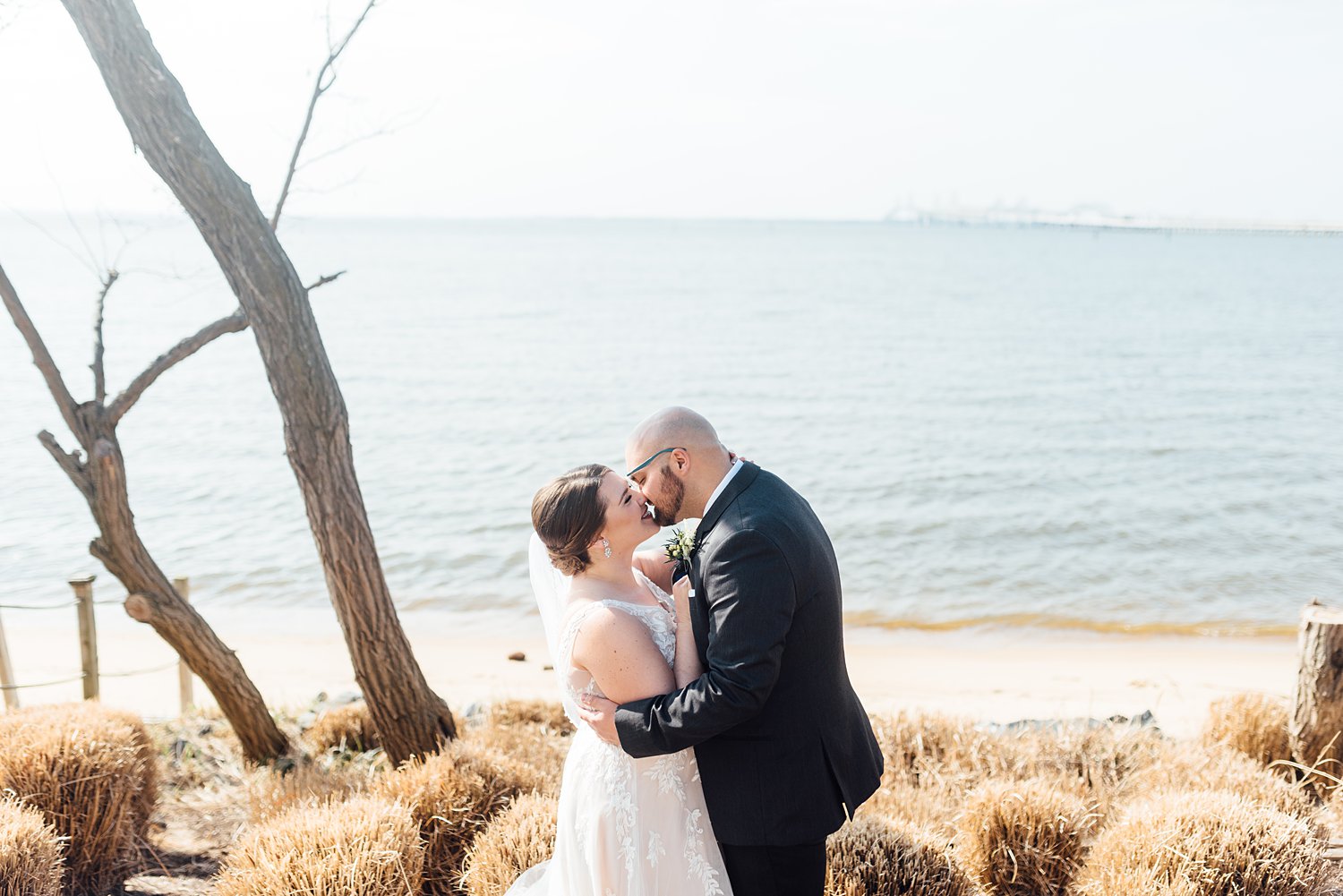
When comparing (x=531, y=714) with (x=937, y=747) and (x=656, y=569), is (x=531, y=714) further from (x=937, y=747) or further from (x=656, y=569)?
(x=656, y=569)

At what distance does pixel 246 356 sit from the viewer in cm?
3309

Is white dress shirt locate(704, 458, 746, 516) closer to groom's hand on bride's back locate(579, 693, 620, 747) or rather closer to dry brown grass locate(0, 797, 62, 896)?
groom's hand on bride's back locate(579, 693, 620, 747)

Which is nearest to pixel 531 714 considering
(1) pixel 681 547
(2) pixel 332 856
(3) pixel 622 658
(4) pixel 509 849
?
(4) pixel 509 849

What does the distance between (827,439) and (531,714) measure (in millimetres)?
14504

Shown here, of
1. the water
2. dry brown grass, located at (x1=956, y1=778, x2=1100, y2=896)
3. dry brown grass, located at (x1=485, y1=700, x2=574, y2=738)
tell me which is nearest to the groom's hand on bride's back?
dry brown grass, located at (x1=956, y1=778, x2=1100, y2=896)

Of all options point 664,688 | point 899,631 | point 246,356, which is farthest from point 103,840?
point 246,356

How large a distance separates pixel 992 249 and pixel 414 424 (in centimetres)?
10520

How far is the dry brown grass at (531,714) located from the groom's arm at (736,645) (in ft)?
14.1

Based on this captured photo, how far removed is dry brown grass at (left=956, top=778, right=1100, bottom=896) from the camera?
4469mm

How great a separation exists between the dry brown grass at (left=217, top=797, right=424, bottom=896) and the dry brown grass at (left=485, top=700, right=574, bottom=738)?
2.62 m

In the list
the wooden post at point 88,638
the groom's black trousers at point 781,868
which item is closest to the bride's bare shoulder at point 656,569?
the groom's black trousers at point 781,868

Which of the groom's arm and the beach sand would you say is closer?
the groom's arm

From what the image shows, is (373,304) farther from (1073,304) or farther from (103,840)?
(103,840)

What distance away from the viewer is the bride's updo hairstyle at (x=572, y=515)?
10.2ft
